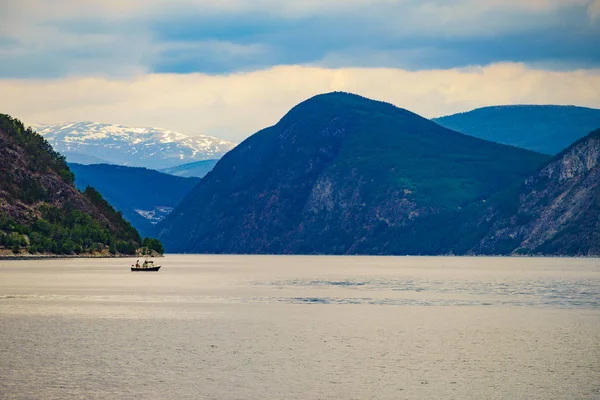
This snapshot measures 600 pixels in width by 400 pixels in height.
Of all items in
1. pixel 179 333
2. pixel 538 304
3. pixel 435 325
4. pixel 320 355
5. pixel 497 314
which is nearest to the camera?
pixel 320 355

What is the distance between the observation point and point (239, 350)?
89.4 m

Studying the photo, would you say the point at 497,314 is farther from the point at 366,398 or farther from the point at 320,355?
the point at 366,398

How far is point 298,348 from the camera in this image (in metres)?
91.1

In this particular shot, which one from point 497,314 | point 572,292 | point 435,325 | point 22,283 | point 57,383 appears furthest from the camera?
point 22,283

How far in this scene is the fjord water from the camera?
68.7 m

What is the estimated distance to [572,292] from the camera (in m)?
175

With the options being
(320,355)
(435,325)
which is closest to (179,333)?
(320,355)

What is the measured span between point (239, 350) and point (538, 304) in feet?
232

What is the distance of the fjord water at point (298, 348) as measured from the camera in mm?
68688

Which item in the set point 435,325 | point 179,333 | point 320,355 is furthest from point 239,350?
point 435,325

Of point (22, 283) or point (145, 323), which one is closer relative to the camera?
point (145, 323)

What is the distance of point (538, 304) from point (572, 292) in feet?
104

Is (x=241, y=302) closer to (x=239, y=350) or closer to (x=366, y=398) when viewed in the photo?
(x=239, y=350)

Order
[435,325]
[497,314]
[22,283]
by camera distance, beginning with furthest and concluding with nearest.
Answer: [22,283], [497,314], [435,325]
